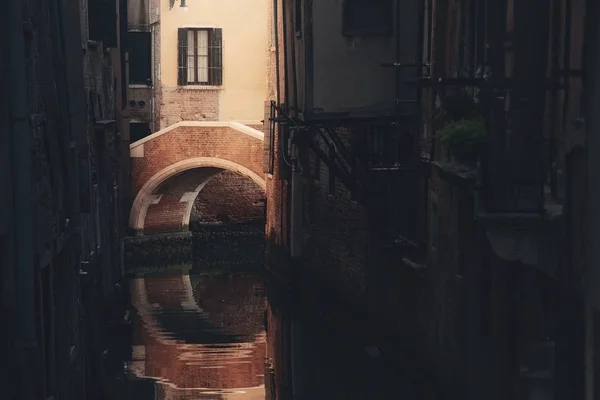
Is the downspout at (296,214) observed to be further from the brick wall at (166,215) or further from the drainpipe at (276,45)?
the brick wall at (166,215)

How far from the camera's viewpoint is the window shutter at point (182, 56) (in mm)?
34594

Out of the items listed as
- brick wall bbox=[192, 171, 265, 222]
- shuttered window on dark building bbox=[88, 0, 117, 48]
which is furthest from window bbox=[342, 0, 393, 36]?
brick wall bbox=[192, 171, 265, 222]

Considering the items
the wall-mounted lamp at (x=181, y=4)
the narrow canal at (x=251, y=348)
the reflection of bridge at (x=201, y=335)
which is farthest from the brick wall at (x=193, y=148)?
the wall-mounted lamp at (x=181, y=4)

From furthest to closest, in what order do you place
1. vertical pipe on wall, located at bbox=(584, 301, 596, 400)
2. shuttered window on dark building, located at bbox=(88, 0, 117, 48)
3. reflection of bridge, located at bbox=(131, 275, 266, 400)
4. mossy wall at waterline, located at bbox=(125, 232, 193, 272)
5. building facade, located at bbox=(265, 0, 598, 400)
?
mossy wall at waterline, located at bbox=(125, 232, 193, 272) → shuttered window on dark building, located at bbox=(88, 0, 117, 48) → reflection of bridge, located at bbox=(131, 275, 266, 400) → building facade, located at bbox=(265, 0, 598, 400) → vertical pipe on wall, located at bbox=(584, 301, 596, 400)

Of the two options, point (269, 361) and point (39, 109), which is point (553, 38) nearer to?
point (39, 109)

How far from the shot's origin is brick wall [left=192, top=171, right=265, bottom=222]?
1366 inches

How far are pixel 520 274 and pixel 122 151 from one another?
17.2 m

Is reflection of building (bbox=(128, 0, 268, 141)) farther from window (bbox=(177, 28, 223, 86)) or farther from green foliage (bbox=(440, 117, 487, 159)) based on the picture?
green foliage (bbox=(440, 117, 487, 159))

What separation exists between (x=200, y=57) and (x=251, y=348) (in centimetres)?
1595

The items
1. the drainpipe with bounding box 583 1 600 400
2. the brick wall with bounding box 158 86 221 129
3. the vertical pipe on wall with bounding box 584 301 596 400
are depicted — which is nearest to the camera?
the drainpipe with bounding box 583 1 600 400

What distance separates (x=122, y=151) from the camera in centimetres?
2750

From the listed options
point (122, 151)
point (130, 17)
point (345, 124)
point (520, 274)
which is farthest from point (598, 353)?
point (130, 17)

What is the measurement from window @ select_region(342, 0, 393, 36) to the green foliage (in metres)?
6.02

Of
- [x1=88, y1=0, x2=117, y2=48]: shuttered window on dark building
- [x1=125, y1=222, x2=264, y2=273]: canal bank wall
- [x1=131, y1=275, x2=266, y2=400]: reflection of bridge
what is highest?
[x1=88, y1=0, x2=117, y2=48]: shuttered window on dark building
